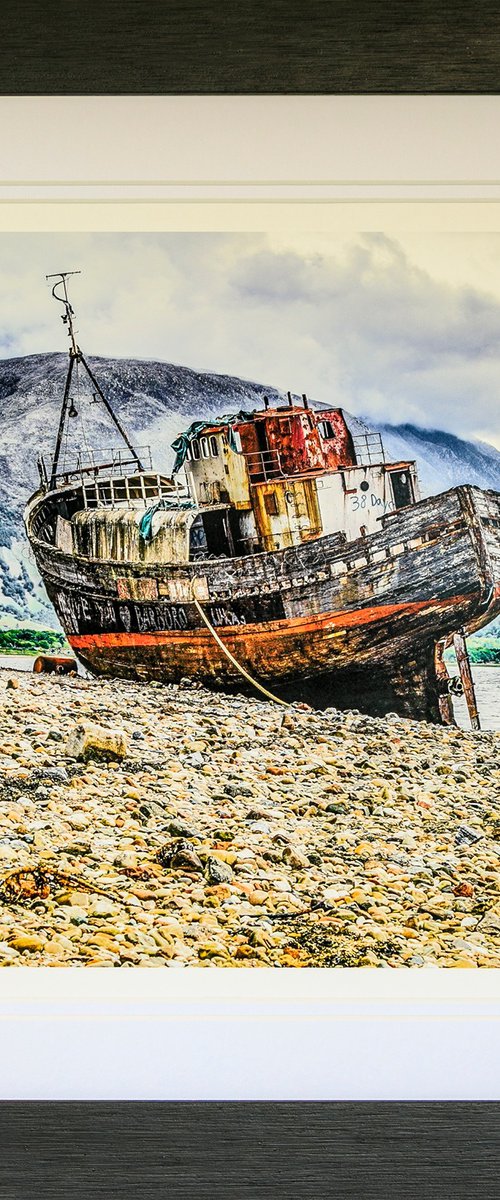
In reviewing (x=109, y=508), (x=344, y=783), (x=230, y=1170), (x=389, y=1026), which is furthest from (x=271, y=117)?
(x=230, y=1170)

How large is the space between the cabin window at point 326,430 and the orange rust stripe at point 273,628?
39cm

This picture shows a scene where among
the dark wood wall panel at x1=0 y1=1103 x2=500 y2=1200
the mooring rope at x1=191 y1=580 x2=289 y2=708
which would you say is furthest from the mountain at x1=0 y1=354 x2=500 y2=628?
the dark wood wall panel at x1=0 y1=1103 x2=500 y2=1200

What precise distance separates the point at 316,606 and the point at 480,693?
1.36ft

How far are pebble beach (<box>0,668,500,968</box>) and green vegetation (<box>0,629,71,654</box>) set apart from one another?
0.07 metres

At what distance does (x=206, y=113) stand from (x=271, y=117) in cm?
14

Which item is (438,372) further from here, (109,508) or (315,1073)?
(315,1073)

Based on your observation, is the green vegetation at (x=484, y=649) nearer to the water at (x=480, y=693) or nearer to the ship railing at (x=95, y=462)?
the water at (x=480, y=693)

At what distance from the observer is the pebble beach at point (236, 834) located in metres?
1.89

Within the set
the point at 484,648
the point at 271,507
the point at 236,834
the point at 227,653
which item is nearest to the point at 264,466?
the point at 271,507

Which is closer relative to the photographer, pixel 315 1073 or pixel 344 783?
pixel 315 1073
